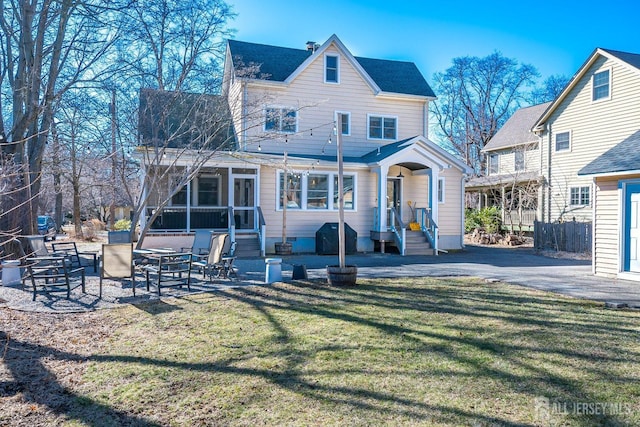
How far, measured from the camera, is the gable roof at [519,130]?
91.4 ft

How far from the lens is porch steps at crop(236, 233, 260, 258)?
15903mm

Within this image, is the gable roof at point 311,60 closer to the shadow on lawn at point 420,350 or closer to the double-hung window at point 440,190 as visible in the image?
the double-hung window at point 440,190

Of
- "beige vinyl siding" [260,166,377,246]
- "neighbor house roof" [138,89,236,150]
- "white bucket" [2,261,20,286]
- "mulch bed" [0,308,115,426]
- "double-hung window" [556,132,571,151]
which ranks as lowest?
"mulch bed" [0,308,115,426]

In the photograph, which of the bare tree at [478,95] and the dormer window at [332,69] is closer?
the dormer window at [332,69]

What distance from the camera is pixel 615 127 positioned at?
65.9 feet

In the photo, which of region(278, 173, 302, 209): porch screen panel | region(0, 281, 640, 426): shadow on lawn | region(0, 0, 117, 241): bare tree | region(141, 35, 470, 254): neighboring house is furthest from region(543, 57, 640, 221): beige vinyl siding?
region(0, 0, 117, 241): bare tree

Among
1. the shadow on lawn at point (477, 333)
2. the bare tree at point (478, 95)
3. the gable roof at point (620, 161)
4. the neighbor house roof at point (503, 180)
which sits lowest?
the shadow on lawn at point (477, 333)

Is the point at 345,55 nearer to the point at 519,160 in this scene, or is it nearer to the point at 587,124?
the point at 587,124

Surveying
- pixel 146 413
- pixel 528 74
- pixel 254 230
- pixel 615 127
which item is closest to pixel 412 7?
pixel 254 230

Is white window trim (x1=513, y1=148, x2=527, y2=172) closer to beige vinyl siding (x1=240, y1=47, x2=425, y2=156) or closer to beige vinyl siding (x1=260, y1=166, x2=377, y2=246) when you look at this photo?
beige vinyl siding (x1=240, y1=47, x2=425, y2=156)

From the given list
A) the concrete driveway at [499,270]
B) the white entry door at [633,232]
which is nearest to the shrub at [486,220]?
the concrete driveway at [499,270]

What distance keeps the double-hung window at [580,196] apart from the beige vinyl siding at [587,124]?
0.81 ft

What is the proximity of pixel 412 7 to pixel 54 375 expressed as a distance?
15924 mm

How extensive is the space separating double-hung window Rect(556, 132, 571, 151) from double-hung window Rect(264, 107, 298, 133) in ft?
46.4
